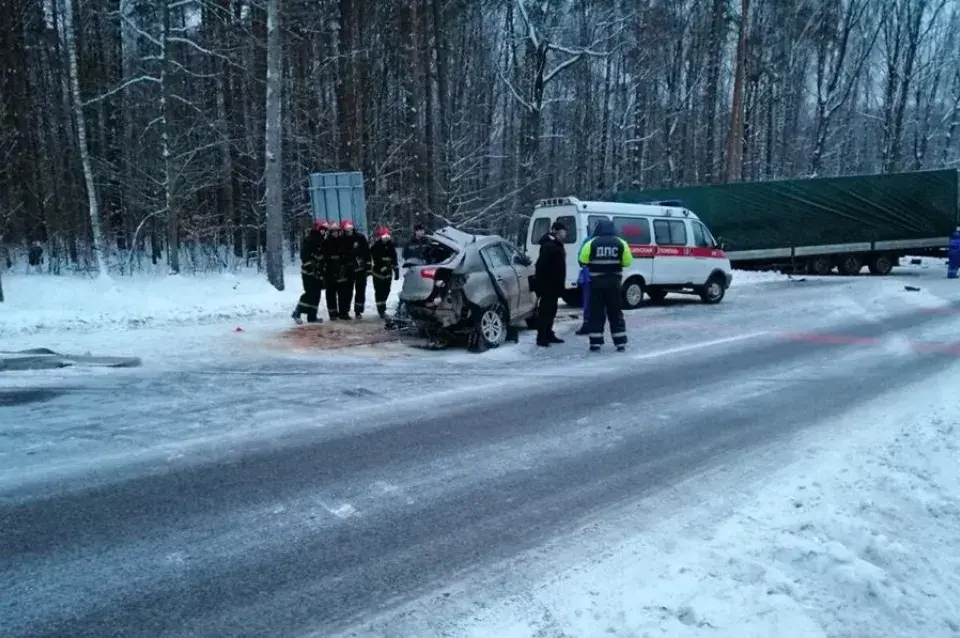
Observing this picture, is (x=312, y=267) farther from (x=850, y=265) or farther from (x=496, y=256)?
(x=850, y=265)

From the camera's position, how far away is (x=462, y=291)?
31.8 ft

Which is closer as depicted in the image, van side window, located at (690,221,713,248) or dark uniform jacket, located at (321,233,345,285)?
dark uniform jacket, located at (321,233,345,285)

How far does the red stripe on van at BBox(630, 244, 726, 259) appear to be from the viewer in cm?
1477

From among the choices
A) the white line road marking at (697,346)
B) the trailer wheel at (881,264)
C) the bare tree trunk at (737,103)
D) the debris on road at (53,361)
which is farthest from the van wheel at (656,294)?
the bare tree trunk at (737,103)

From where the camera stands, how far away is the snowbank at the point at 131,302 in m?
12.0

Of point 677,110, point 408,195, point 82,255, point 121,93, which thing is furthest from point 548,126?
point 82,255

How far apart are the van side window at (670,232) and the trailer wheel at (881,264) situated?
12572 millimetres

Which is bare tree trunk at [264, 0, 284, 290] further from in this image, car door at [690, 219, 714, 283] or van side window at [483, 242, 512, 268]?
car door at [690, 219, 714, 283]

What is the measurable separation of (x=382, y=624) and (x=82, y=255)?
23.1 m

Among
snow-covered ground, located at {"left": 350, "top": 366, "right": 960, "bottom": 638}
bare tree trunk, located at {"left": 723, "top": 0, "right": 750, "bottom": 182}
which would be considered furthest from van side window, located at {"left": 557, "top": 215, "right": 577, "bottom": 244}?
bare tree trunk, located at {"left": 723, "top": 0, "right": 750, "bottom": 182}

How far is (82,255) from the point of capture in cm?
2197

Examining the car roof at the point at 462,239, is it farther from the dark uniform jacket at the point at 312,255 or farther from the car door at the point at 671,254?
the car door at the point at 671,254

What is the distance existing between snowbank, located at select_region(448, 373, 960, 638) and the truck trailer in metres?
19.0

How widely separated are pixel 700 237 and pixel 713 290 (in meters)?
→ 1.38
